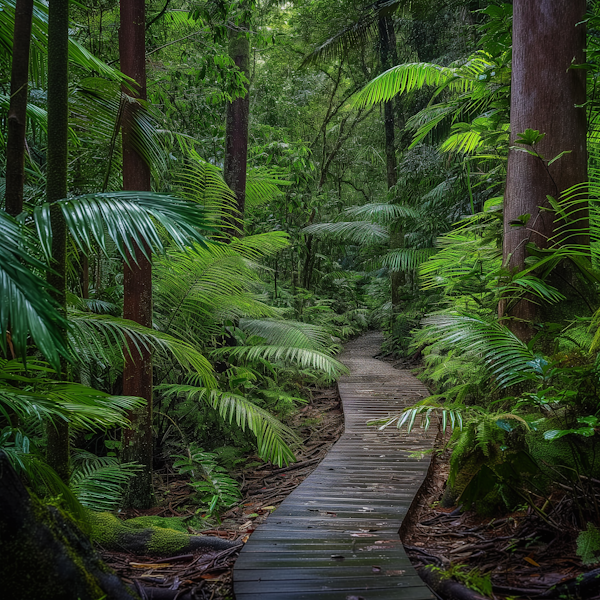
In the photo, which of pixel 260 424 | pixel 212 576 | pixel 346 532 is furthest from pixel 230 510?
pixel 212 576

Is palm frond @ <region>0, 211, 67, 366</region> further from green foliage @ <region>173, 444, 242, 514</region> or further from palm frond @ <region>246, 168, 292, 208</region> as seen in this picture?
palm frond @ <region>246, 168, 292, 208</region>

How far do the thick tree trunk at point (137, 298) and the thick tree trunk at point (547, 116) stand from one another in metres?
2.48

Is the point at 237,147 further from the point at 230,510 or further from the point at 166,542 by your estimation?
the point at 166,542

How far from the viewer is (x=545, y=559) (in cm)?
189

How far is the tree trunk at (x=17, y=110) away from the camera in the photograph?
1.94 m

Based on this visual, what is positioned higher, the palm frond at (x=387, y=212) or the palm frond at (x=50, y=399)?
the palm frond at (x=387, y=212)

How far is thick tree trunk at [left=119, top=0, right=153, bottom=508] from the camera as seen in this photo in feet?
11.0

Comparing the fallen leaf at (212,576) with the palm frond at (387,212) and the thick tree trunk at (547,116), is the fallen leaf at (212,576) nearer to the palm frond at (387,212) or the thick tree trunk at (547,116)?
the thick tree trunk at (547,116)

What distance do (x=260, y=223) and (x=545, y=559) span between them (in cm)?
796

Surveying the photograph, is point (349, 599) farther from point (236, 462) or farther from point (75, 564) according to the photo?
point (236, 462)

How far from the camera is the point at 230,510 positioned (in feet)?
11.8

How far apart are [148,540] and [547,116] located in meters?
3.39

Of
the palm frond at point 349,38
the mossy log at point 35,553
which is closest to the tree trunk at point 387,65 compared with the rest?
the palm frond at point 349,38

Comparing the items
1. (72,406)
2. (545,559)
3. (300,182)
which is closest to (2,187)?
(72,406)
